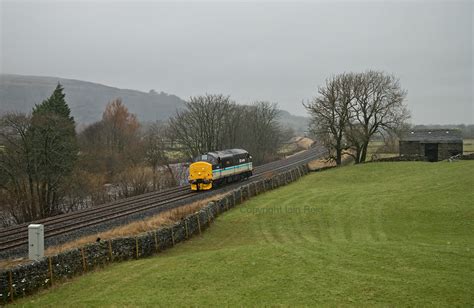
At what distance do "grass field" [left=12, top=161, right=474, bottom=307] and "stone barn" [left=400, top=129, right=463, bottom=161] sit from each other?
87.1 feet

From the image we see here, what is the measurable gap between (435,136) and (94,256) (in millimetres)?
48996

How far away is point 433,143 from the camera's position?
50.2 metres

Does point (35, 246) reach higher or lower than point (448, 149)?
lower

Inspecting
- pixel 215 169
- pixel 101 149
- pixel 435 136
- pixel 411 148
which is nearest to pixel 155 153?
pixel 101 149

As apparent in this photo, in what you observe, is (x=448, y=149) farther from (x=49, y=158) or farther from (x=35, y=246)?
(x=35, y=246)

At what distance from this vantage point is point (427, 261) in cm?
1282

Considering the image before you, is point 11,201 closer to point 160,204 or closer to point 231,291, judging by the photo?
point 160,204

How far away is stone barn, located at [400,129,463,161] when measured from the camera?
48.6 metres

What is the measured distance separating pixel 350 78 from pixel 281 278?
41365mm

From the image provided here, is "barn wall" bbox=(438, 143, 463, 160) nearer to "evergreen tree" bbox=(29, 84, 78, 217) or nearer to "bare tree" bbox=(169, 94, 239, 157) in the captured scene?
"bare tree" bbox=(169, 94, 239, 157)

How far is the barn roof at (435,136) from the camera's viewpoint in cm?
4910

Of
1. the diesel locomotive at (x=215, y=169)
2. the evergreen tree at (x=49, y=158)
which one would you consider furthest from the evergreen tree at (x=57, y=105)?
the diesel locomotive at (x=215, y=169)

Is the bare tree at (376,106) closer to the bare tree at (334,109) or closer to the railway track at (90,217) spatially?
the bare tree at (334,109)

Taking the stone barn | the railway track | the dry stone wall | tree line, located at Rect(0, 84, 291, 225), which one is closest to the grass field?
the dry stone wall
